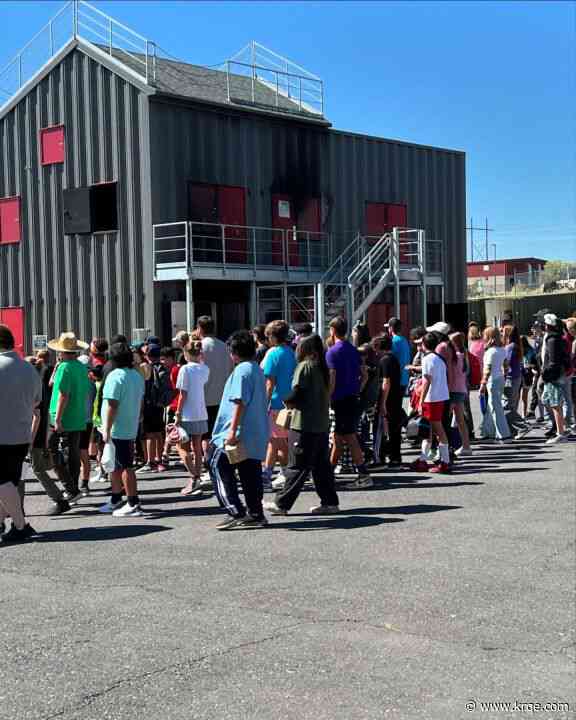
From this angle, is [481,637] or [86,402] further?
[86,402]

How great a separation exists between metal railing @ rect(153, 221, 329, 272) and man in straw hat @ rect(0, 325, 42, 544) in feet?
46.4

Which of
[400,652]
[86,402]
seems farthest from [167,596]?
[86,402]

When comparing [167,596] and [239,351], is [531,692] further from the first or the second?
[239,351]

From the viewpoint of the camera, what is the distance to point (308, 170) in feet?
89.8

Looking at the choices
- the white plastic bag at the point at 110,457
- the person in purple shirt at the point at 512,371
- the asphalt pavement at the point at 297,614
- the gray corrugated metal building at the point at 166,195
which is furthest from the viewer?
the gray corrugated metal building at the point at 166,195

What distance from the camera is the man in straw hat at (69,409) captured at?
1036cm

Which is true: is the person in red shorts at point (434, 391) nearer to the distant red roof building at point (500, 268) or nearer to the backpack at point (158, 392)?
the backpack at point (158, 392)

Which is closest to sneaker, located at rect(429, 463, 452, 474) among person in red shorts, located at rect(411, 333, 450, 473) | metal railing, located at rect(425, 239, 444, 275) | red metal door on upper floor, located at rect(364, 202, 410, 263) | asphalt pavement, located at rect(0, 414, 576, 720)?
person in red shorts, located at rect(411, 333, 450, 473)

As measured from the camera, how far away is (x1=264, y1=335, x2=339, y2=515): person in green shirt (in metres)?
9.55

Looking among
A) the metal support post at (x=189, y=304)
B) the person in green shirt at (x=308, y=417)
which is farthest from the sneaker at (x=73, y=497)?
the metal support post at (x=189, y=304)

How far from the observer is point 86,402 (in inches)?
418

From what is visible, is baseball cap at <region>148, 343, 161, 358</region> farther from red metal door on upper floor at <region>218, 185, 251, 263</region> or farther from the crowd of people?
red metal door on upper floor at <region>218, 185, 251, 263</region>

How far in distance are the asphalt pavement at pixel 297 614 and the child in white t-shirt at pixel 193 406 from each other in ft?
3.39

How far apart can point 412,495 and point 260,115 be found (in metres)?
17.3
